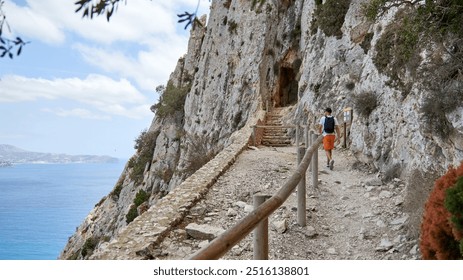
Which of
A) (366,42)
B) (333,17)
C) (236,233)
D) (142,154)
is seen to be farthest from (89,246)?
(236,233)

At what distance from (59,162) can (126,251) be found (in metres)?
1.46

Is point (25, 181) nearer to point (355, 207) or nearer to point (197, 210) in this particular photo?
point (197, 210)

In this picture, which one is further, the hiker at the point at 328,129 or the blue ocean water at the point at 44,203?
the hiker at the point at 328,129

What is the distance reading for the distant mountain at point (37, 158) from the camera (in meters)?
3.88

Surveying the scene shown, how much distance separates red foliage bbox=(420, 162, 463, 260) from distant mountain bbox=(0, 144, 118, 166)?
3.81 metres

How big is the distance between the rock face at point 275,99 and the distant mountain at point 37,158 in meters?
1.57

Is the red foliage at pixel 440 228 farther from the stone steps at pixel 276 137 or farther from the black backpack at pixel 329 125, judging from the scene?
the stone steps at pixel 276 137

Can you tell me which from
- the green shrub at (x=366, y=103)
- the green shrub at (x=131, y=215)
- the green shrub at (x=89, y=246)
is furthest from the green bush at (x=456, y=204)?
the green shrub at (x=89, y=246)

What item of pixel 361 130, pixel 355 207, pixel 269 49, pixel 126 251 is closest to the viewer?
pixel 126 251

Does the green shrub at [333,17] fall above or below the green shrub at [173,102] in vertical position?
above

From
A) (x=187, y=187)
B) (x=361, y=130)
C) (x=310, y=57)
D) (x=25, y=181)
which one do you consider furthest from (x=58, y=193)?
(x=310, y=57)

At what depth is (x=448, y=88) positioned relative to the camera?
5.25m

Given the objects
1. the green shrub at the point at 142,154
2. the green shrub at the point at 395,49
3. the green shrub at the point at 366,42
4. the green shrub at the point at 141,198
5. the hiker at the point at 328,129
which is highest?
the green shrub at the point at 366,42

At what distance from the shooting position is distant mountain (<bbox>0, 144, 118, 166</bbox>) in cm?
388
